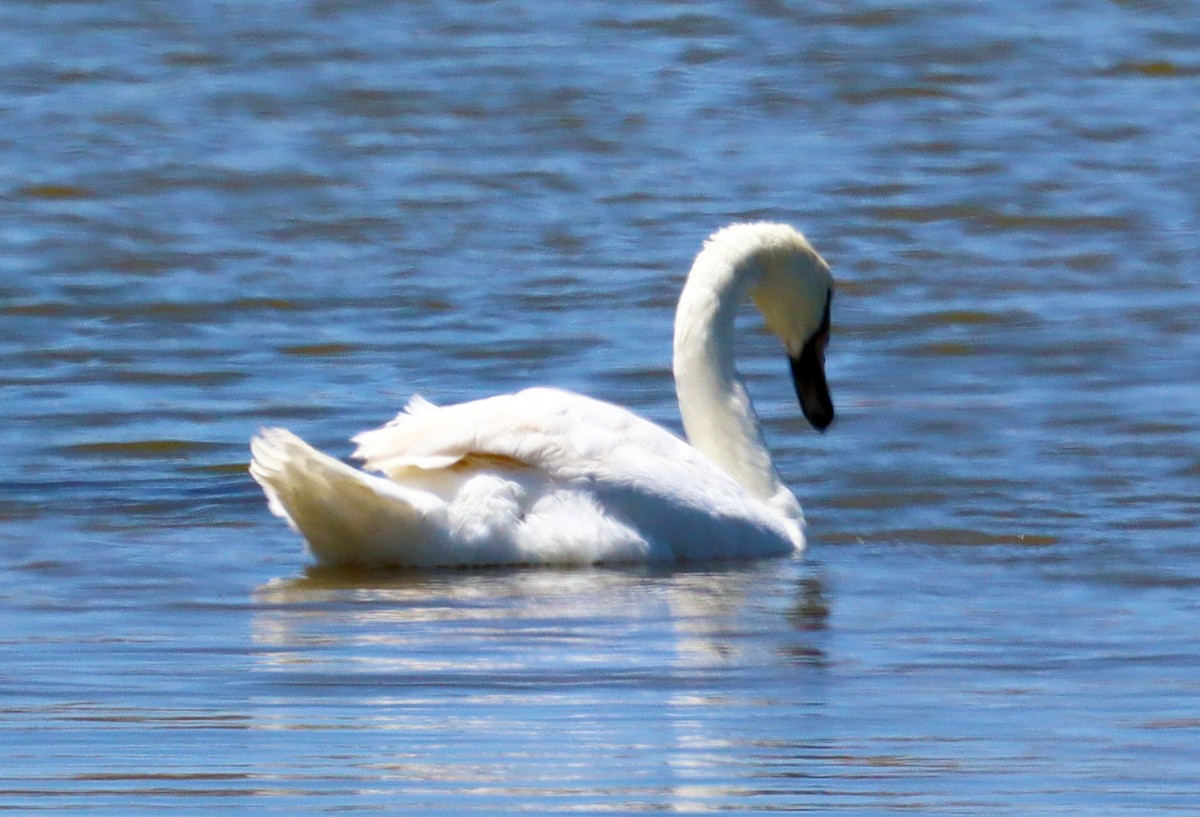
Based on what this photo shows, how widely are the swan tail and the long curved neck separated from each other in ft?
4.57

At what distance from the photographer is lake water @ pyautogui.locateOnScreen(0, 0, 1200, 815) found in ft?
18.3

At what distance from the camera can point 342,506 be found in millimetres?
7762

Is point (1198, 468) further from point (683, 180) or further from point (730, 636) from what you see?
point (683, 180)

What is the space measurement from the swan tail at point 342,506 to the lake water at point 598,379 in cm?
14

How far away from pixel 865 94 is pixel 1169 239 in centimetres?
523

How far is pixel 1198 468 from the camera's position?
9453mm

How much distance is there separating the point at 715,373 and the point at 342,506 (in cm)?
173

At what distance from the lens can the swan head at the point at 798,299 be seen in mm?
9227

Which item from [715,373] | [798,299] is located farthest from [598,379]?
[715,373]

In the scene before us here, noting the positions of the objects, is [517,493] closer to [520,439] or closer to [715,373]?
[520,439]

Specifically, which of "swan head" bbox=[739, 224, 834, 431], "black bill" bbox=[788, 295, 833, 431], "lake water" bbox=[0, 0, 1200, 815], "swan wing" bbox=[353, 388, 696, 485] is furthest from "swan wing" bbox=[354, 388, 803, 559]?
"black bill" bbox=[788, 295, 833, 431]

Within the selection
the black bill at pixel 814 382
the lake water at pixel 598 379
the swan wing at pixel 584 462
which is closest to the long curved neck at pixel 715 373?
the lake water at pixel 598 379

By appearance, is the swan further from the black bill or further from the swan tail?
the black bill

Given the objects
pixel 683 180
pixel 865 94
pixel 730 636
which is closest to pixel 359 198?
pixel 683 180
